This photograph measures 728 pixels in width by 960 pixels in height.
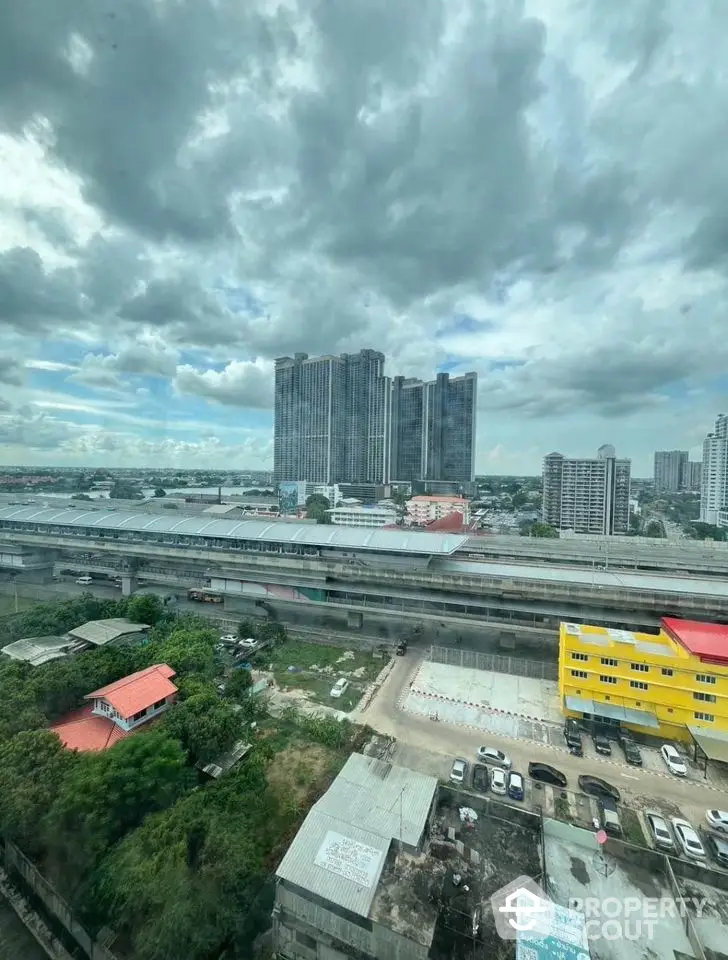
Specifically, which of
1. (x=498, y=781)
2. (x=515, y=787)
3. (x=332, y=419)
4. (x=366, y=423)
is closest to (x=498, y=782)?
(x=498, y=781)

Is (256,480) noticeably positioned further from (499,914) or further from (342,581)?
(499,914)

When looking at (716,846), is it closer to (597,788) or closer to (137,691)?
(597,788)

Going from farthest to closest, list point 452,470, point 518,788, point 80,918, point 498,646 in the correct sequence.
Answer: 1. point 452,470
2. point 498,646
3. point 518,788
4. point 80,918

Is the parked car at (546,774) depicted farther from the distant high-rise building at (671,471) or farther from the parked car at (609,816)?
the distant high-rise building at (671,471)

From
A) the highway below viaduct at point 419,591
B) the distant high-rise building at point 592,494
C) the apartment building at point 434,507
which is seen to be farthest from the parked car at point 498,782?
the distant high-rise building at point 592,494

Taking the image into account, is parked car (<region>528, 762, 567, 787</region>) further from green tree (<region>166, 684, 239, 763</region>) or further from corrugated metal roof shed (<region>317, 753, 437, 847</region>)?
green tree (<region>166, 684, 239, 763</region>)

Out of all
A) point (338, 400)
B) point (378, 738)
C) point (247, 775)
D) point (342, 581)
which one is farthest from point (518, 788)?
point (338, 400)
